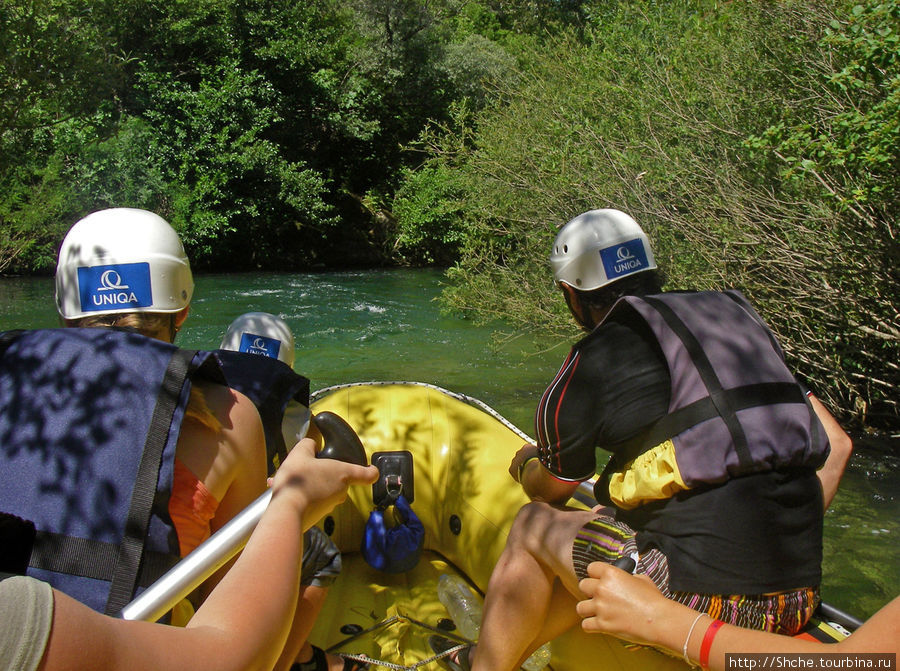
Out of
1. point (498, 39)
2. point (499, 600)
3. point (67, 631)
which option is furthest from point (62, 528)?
point (498, 39)

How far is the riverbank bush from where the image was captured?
185 inches

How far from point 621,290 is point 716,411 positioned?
623mm

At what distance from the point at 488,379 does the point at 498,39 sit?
2716 centimetres

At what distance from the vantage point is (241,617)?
0.96 m

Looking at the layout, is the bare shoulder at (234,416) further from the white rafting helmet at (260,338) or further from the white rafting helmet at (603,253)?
the white rafting helmet at (260,338)

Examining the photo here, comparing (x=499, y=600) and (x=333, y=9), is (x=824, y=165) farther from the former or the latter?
(x=333, y=9)

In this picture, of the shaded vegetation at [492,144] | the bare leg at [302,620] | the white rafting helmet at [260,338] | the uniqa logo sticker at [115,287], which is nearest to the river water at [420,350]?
the shaded vegetation at [492,144]

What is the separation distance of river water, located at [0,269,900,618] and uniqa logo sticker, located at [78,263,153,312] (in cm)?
421

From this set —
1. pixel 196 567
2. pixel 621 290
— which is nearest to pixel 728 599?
pixel 621 290

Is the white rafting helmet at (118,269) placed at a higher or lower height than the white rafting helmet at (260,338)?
higher

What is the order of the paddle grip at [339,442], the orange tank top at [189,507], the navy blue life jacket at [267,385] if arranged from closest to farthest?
the orange tank top at [189,507], the paddle grip at [339,442], the navy blue life jacket at [267,385]

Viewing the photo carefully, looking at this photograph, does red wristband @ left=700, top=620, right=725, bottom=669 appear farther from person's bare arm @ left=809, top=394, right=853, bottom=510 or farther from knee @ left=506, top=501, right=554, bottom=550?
person's bare arm @ left=809, top=394, right=853, bottom=510

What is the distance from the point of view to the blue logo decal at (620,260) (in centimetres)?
226

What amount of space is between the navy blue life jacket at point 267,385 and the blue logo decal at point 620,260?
0.98 meters
